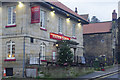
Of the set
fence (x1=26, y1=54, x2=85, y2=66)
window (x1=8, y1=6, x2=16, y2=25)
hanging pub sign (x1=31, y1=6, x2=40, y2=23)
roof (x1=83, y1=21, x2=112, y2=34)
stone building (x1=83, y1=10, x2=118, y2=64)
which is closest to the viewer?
fence (x1=26, y1=54, x2=85, y2=66)

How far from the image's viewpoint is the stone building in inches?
1526

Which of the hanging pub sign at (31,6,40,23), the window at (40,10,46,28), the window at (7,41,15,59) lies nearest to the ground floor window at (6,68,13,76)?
the window at (7,41,15,59)

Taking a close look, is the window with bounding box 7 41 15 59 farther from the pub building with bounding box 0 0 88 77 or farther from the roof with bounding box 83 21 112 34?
the roof with bounding box 83 21 112 34

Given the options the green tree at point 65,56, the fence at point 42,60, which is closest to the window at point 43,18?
the green tree at point 65,56

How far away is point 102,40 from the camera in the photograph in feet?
130

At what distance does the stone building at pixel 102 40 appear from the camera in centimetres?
3875

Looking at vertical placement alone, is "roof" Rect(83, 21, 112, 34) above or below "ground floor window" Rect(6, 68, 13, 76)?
above

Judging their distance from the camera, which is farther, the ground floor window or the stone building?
the stone building

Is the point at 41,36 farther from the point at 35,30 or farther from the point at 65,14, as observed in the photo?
the point at 65,14

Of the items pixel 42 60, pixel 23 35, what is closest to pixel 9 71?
pixel 42 60

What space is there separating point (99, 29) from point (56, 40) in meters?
19.7

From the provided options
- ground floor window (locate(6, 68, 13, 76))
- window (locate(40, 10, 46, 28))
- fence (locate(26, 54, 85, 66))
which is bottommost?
ground floor window (locate(6, 68, 13, 76))

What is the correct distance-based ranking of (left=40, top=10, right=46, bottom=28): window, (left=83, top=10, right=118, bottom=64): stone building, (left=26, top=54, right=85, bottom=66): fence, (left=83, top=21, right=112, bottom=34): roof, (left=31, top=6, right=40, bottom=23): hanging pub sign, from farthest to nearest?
(left=83, top=21, right=112, bottom=34): roof, (left=83, top=10, right=118, bottom=64): stone building, (left=40, top=10, right=46, bottom=28): window, (left=31, top=6, right=40, bottom=23): hanging pub sign, (left=26, top=54, right=85, bottom=66): fence

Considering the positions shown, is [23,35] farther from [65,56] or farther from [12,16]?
[65,56]
